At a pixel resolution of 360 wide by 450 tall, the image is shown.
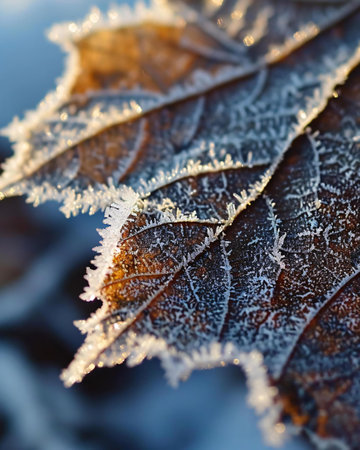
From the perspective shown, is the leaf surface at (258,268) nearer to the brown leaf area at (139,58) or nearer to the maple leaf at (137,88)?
the maple leaf at (137,88)

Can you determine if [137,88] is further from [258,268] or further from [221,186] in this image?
[258,268]

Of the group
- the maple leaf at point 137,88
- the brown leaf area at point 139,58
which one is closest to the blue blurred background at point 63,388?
the maple leaf at point 137,88

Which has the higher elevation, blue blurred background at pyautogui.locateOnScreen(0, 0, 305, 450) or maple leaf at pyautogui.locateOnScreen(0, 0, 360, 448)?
maple leaf at pyautogui.locateOnScreen(0, 0, 360, 448)

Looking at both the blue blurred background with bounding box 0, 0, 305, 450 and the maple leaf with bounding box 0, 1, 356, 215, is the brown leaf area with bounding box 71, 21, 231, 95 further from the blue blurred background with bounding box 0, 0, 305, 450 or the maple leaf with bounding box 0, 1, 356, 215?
the blue blurred background with bounding box 0, 0, 305, 450

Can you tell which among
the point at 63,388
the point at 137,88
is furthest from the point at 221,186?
the point at 63,388

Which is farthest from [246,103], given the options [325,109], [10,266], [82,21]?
[10,266]

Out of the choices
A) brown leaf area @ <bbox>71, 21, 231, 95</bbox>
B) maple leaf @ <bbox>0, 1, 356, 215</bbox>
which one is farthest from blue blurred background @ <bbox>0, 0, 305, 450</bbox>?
brown leaf area @ <bbox>71, 21, 231, 95</bbox>
